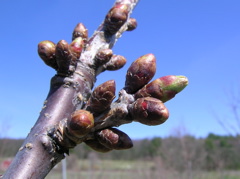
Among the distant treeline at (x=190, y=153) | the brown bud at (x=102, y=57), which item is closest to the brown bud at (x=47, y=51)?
the brown bud at (x=102, y=57)

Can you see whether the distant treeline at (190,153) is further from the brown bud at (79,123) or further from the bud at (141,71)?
the brown bud at (79,123)

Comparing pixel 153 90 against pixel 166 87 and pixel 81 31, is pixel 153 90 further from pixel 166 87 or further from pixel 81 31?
pixel 81 31

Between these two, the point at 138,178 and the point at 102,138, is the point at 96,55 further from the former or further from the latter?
the point at 138,178

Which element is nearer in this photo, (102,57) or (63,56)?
(63,56)

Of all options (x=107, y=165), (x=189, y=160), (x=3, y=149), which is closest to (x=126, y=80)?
(x=3, y=149)

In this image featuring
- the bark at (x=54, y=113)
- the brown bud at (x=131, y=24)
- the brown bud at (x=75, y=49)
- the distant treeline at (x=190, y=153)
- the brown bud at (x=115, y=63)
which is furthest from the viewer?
the distant treeline at (x=190, y=153)

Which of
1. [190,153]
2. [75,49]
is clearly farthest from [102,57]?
[190,153]
